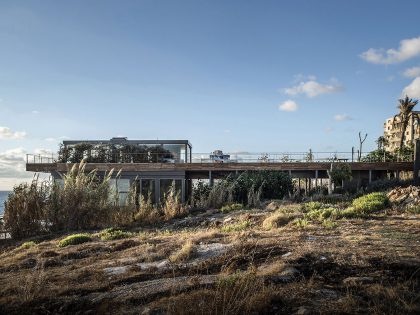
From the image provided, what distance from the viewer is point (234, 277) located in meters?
4.29

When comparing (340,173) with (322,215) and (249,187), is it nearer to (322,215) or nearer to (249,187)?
(249,187)

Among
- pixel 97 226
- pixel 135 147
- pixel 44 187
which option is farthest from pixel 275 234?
pixel 135 147

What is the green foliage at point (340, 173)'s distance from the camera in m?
22.0

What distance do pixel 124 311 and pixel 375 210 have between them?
8.35 m

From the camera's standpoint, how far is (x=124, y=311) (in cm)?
379

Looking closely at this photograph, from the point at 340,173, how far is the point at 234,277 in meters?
18.7

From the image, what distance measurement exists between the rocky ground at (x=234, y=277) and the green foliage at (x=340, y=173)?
49.1 feet

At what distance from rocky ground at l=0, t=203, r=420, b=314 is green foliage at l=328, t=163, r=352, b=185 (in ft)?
49.1

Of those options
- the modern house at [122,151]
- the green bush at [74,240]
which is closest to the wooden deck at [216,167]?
the modern house at [122,151]

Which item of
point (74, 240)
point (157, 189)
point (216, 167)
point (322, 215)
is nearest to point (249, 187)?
point (216, 167)

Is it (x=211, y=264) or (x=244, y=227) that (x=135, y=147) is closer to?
(x=244, y=227)

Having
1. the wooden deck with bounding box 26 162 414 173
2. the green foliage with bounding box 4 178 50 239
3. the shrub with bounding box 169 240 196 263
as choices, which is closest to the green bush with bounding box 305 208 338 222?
the shrub with bounding box 169 240 196 263

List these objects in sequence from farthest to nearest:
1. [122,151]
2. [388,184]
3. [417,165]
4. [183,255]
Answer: [122,151]
[388,184]
[417,165]
[183,255]

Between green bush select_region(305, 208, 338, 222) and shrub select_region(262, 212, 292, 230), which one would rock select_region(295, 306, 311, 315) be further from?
green bush select_region(305, 208, 338, 222)
